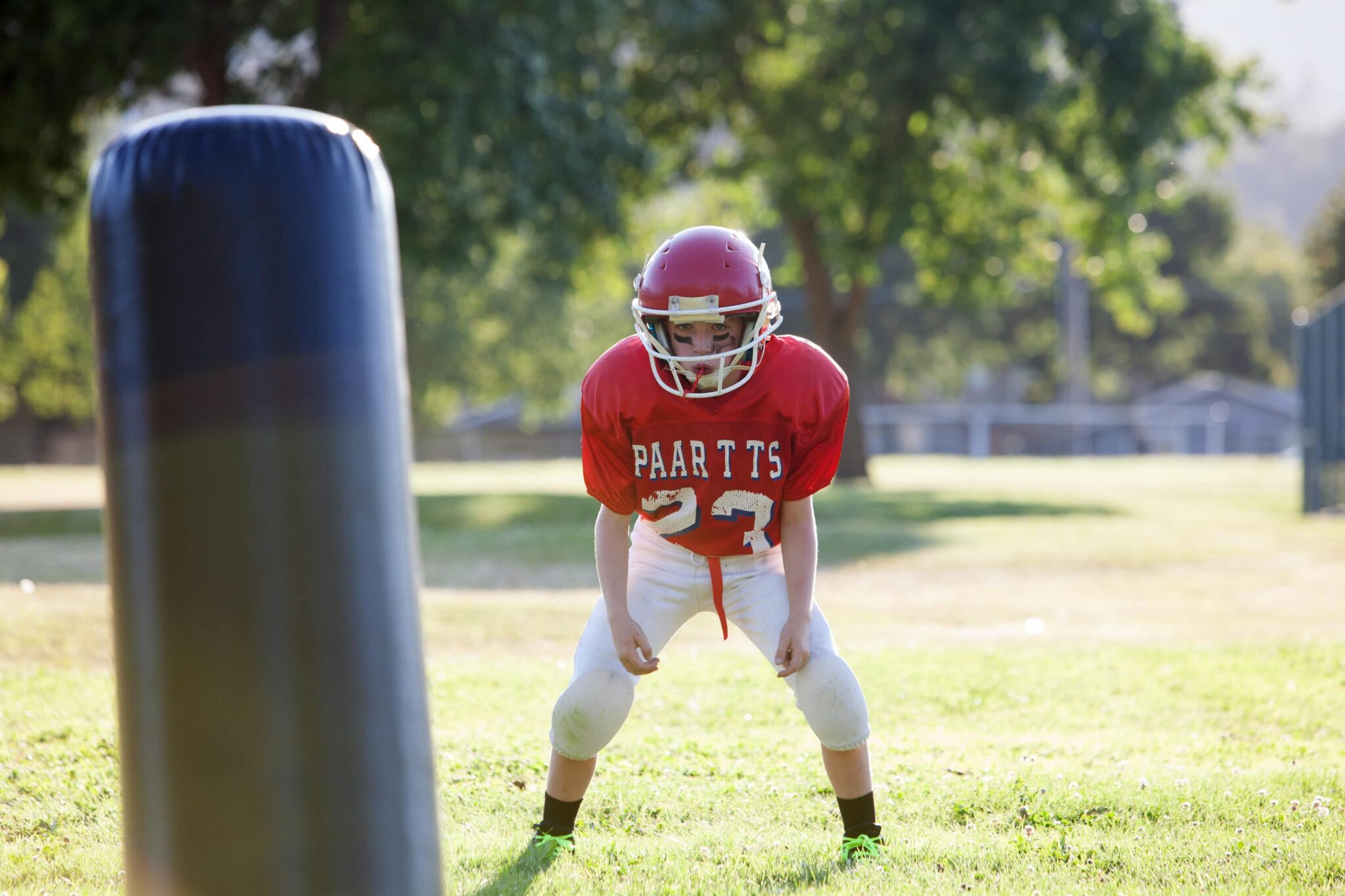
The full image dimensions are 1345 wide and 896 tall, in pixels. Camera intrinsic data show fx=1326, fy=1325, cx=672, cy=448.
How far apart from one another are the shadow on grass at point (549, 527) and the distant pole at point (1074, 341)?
Result: 39022 mm

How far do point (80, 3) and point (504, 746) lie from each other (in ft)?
44.8

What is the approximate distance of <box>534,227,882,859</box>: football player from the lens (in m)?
3.62

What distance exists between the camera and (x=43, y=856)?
362 cm

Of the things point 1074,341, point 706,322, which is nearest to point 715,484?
point 706,322

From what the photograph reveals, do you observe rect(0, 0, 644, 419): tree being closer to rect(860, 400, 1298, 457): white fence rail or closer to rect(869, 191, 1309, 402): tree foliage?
rect(869, 191, 1309, 402): tree foliage

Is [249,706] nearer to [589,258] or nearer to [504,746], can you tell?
[504,746]

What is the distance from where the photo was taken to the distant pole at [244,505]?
245 centimetres

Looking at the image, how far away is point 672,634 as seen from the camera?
3.80 m

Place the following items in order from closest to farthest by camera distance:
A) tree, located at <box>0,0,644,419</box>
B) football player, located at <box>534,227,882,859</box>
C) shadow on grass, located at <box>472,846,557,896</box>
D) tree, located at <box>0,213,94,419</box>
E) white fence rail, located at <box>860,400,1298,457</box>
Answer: shadow on grass, located at <box>472,846,557,896</box> < football player, located at <box>534,227,882,859</box> < tree, located at <box>0,0,644,419</box> < tree, located at <box>0,213,94,419</box> < white fence rail, located at <box>860,400,1298,457</box>

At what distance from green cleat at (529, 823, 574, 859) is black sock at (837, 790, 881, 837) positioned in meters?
0.79

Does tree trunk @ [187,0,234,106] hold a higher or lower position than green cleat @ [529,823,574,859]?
higher

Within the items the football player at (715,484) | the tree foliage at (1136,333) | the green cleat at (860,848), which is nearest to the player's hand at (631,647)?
the football player at (715,484)

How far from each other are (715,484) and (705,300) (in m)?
0.52

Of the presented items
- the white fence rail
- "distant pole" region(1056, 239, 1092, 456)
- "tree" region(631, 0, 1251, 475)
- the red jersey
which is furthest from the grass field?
the white fence rail
